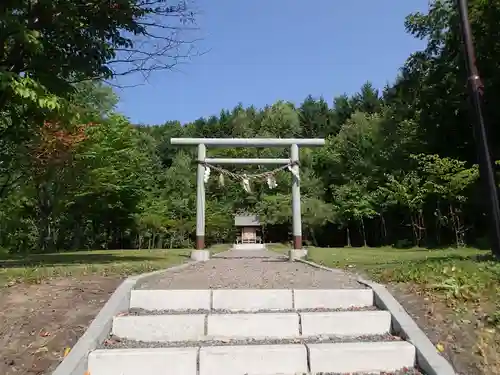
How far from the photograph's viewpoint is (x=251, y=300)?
15.4 ft

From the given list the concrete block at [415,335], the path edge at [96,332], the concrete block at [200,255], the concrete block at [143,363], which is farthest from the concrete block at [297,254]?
the concrete block at [143,363]

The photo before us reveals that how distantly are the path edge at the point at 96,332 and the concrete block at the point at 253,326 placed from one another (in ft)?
2.97

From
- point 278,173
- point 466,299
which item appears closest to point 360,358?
point 466,299

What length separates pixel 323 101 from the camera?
51.0m

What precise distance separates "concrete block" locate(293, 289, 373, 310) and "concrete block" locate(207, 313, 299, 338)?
60 cm

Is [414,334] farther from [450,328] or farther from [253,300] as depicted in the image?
[253,300]

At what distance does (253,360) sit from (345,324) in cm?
106

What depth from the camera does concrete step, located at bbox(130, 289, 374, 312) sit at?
466 centimetres

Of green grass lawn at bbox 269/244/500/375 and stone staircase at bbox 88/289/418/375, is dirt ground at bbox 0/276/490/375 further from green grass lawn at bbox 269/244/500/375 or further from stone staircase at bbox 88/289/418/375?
stone staircase at bbox 88/289/418/375

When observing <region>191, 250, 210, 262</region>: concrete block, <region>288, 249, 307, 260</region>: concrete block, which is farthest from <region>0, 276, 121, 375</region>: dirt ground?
<region>288, 249, 307, 260</region>: concrete block

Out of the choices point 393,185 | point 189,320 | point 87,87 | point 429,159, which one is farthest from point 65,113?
point 393,185

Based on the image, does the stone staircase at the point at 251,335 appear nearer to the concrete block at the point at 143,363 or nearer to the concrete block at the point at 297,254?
the concrete block at the point at 143,363

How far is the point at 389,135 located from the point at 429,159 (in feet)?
26.5

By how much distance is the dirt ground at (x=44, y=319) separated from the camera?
10.9ft
